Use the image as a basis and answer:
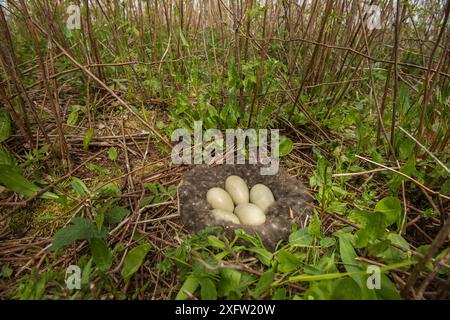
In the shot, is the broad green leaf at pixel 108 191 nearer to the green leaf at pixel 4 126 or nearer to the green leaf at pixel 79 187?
the green leaf at pixel 79 187

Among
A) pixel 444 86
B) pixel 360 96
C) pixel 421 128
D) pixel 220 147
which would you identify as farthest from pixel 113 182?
pixel 360 96

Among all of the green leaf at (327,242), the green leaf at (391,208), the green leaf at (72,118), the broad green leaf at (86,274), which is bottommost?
the broad green leaf at (86,274)

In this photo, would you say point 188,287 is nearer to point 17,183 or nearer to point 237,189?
point 237,189

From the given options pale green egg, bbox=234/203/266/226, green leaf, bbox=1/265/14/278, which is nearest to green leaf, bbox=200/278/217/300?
pale green egg, bbox=234/203/266/226

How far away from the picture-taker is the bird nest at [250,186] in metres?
0.97

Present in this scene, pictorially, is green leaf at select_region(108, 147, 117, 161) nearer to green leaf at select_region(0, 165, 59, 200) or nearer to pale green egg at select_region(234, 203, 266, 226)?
green leaf at select_region(0, 165, 59, 200)

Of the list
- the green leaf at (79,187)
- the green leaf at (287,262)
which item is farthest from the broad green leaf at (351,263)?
the green leaf at (79,187)

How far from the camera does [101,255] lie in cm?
84

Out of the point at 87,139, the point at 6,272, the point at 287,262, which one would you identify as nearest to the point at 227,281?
the point at 287,262

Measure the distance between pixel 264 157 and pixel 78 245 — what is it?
2.67ft

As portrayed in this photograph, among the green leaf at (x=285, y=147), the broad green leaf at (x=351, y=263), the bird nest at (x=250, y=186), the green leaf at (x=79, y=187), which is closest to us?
the broad green leaf at (x=351, y=263)

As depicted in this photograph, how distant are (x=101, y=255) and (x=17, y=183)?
47 centimetres

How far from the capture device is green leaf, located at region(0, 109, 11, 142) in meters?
1.22
